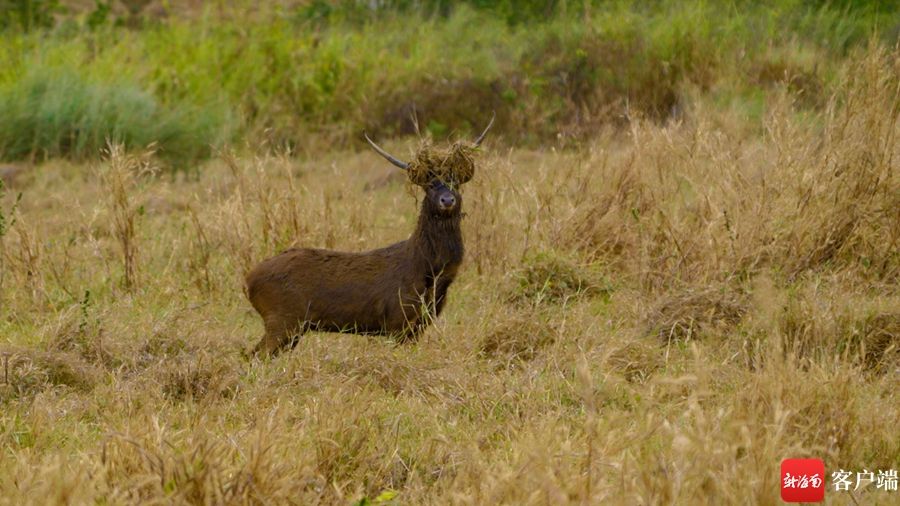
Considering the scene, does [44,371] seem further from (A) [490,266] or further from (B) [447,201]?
(A) [490,266]

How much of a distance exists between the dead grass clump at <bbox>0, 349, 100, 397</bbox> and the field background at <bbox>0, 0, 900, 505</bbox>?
2 centimetres

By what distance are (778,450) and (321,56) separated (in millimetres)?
10787

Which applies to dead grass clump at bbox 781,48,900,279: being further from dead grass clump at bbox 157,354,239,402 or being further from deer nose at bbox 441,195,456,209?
dead grass clump at bbox 157,354,239,402

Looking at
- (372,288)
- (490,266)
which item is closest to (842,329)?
(372,288)

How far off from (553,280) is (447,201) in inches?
57.6

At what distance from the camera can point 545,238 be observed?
27.4ft

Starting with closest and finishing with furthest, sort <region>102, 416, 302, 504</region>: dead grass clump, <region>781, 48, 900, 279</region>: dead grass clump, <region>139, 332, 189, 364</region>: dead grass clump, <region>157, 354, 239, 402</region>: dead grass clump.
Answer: <region>102, 416, 302, 504</region>: dead grass clump
<region>157, 354, 239, 402</region>: dead grass clump
<region>139, 332, 189, 364</region>: dead grass clump
<region>781, 48, 900, 279</region>: dead grass clump

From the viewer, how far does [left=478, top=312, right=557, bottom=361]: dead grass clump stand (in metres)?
6.57

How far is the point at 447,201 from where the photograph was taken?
255 inches

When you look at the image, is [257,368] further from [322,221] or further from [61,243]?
[61,243]

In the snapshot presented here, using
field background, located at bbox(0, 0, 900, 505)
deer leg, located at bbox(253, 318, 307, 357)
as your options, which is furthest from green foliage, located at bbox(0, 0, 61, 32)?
deer leg, located at bbox(253, 318, 307, 357)

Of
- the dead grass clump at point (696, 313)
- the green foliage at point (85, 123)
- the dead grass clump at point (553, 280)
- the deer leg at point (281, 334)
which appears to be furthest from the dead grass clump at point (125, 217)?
the green foliage at point (85, 123)

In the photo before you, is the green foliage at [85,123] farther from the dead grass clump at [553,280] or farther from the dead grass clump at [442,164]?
the dead grass clump at [442,164]

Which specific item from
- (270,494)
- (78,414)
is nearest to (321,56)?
(78,414)
